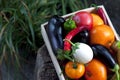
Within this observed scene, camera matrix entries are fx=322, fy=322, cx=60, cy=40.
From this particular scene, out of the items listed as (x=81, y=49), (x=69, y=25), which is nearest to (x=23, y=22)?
(x=69, y=25)

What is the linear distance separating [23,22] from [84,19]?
483mm

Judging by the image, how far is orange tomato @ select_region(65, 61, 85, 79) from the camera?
108cm

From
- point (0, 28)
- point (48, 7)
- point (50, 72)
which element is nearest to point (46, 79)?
point (50, 72)

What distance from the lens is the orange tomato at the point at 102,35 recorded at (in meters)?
1.15

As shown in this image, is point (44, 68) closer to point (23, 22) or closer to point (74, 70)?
point (74, 70)

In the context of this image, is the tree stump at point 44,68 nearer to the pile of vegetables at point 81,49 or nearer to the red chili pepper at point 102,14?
the pile of vegetables at point 81,49

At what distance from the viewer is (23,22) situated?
158 centimetres

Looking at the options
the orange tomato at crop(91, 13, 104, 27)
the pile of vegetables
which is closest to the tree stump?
the pile of vegetables

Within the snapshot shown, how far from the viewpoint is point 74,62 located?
1089mm

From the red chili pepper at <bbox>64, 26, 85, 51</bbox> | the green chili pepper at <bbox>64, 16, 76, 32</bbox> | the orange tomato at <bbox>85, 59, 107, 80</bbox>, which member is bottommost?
the orange tomato at <bbox>85, 59, 107, 80</bbox>

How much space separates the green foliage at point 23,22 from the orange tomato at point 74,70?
496 millimetres

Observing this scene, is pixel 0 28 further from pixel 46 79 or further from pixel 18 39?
pixel 46 79

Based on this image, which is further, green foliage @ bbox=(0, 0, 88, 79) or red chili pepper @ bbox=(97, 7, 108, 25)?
green foliage @ bbox=(0, 0, 88, 79)

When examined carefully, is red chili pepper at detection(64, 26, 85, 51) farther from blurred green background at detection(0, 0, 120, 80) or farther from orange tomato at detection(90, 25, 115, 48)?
blurred green background at detection(0, 0, 120, 80)
